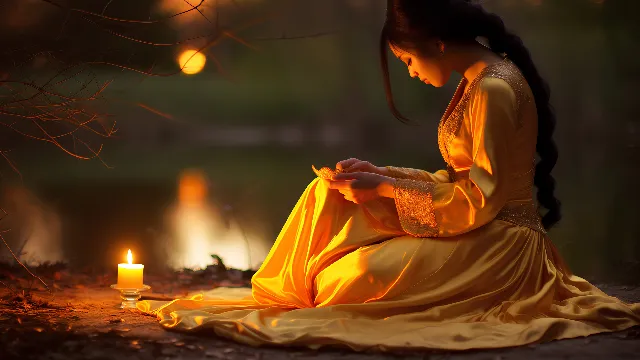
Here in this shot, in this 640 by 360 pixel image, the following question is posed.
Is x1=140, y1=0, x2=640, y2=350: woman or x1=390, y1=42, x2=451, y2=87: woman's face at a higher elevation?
x1=390, y1=42, x2=451, y2=87: woman's face

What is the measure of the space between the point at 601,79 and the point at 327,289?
460cm

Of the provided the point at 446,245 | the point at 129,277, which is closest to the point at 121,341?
the point at 129,277

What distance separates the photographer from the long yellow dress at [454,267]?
198cm

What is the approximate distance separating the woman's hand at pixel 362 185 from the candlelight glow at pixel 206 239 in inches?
61.9

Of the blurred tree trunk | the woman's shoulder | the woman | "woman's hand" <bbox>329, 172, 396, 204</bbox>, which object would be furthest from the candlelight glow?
the blurred tree trunk

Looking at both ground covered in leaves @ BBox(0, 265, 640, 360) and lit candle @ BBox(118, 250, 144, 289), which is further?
lit candle @ BBox(118, 250, 144, 289)

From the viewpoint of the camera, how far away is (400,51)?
2.21m

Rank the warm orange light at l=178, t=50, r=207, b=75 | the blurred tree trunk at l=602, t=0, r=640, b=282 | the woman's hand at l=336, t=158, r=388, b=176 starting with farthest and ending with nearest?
the warm orange light at l=178, t=50, r=207, b=75, the blurred tree trunk at l=602, t=0, r=640, b=282, the woman's hand at l=336, t=158, r=388, b=176

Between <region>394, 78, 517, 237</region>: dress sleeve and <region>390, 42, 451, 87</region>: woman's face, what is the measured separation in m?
0.15

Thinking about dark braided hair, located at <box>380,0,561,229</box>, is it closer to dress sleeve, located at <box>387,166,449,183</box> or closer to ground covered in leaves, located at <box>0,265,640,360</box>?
dress sleeve, located at <box>387,166,449,183</box>

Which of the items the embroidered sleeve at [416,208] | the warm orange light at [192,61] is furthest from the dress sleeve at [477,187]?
the warm orange light at [192,61]

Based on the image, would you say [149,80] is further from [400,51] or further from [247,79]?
[400,51]

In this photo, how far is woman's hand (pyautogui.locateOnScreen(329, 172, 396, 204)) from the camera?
2139mm

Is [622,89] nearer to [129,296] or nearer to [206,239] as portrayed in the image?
[206,239]
